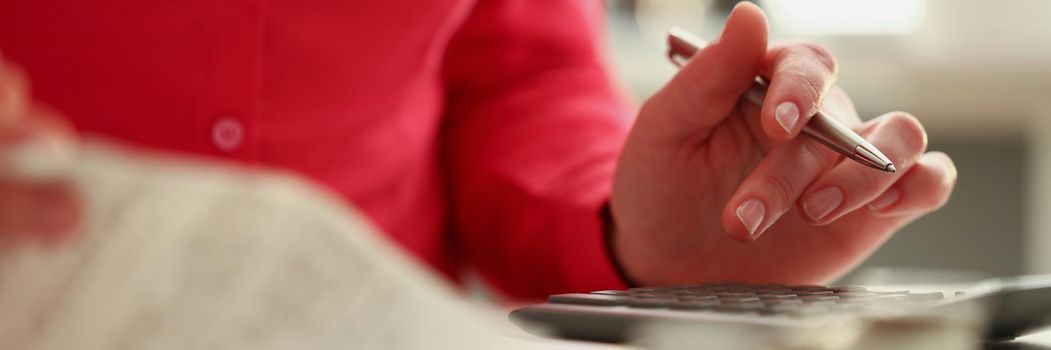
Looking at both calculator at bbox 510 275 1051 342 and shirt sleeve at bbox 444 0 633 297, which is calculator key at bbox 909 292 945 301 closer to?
calculator at bbox 510 275 1051 342

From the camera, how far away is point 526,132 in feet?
2.38

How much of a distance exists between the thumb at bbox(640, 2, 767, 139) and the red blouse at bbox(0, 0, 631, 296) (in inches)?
2.8

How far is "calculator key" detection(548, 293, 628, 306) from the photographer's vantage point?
30cm

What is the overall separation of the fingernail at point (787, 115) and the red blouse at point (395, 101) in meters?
0.10

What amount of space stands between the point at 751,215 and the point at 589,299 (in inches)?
3.1

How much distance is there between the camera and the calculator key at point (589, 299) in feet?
0.99

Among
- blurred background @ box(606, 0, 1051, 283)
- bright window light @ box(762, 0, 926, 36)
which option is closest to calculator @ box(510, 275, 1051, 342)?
blurred background @ box(606, 0, 1051, 283)

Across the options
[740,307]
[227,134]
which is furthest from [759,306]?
[227,134]

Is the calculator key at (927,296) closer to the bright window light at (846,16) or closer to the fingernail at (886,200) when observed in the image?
the fingernail at (886,200)

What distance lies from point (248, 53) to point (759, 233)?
1.15 feet

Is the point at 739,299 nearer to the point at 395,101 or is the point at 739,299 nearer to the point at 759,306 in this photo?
the point at 759,306

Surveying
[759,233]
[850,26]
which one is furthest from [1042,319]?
[850,26]

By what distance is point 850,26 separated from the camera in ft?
5.75

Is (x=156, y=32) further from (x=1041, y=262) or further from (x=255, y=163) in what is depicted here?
(x=1041, y=262)
